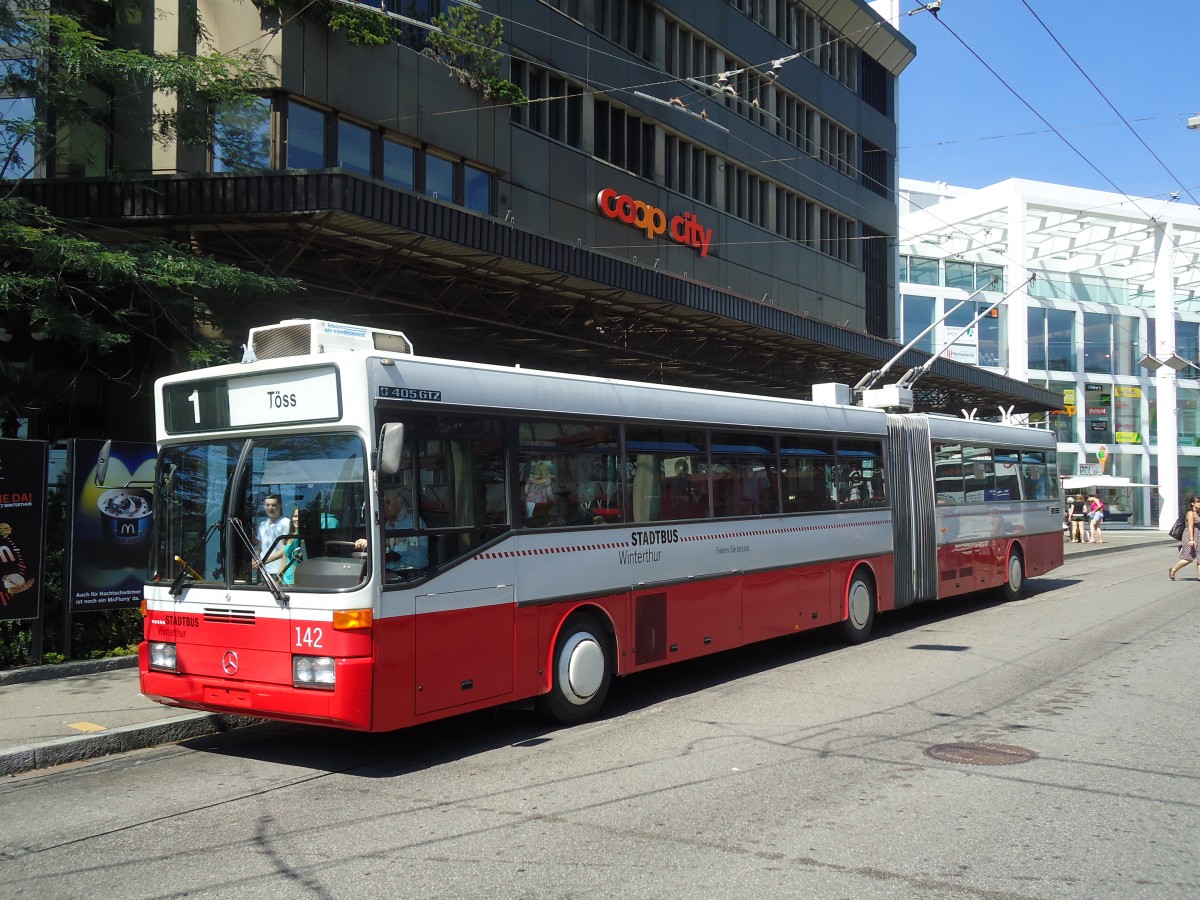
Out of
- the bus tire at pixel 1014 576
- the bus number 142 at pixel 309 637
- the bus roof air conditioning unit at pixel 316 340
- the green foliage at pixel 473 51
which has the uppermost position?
the green foliage at pixel 473 51

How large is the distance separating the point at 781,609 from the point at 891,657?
1546 mm

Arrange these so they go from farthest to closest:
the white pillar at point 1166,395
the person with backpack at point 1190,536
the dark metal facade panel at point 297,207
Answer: the white pillar at point 1166,395 < the person with backpack at point 1190,536 < the dark metal facade panel at point 297,207

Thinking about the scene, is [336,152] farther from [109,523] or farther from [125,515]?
[109,523]

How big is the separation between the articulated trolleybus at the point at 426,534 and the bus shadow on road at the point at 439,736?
0.39 metres

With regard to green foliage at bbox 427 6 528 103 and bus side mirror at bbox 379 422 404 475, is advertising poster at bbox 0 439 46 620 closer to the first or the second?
bus side mirror at bbox 379 422 404 475

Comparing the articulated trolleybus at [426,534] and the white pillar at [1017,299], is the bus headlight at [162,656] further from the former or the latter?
the white pillar at [1017,299]

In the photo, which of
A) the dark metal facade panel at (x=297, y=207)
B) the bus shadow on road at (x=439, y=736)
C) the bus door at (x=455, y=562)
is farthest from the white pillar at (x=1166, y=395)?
the bus door at (x=455, y=562)

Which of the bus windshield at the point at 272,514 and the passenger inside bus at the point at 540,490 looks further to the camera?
the passenger inside bus at the point at 540,490

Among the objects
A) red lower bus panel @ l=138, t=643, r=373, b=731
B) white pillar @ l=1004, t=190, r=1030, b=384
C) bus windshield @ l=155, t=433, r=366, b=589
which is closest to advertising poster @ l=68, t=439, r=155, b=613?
bus windshield @ l=155, t=433, r=366, b=589

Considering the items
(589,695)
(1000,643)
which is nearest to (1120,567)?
(1000,643)

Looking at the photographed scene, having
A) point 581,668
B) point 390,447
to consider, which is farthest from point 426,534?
point 581,668

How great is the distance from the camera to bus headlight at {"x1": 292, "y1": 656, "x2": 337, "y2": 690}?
721 cm

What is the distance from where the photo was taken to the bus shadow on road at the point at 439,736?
26.1 feet

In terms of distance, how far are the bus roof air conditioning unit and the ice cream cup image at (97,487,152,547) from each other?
12.7 feet
